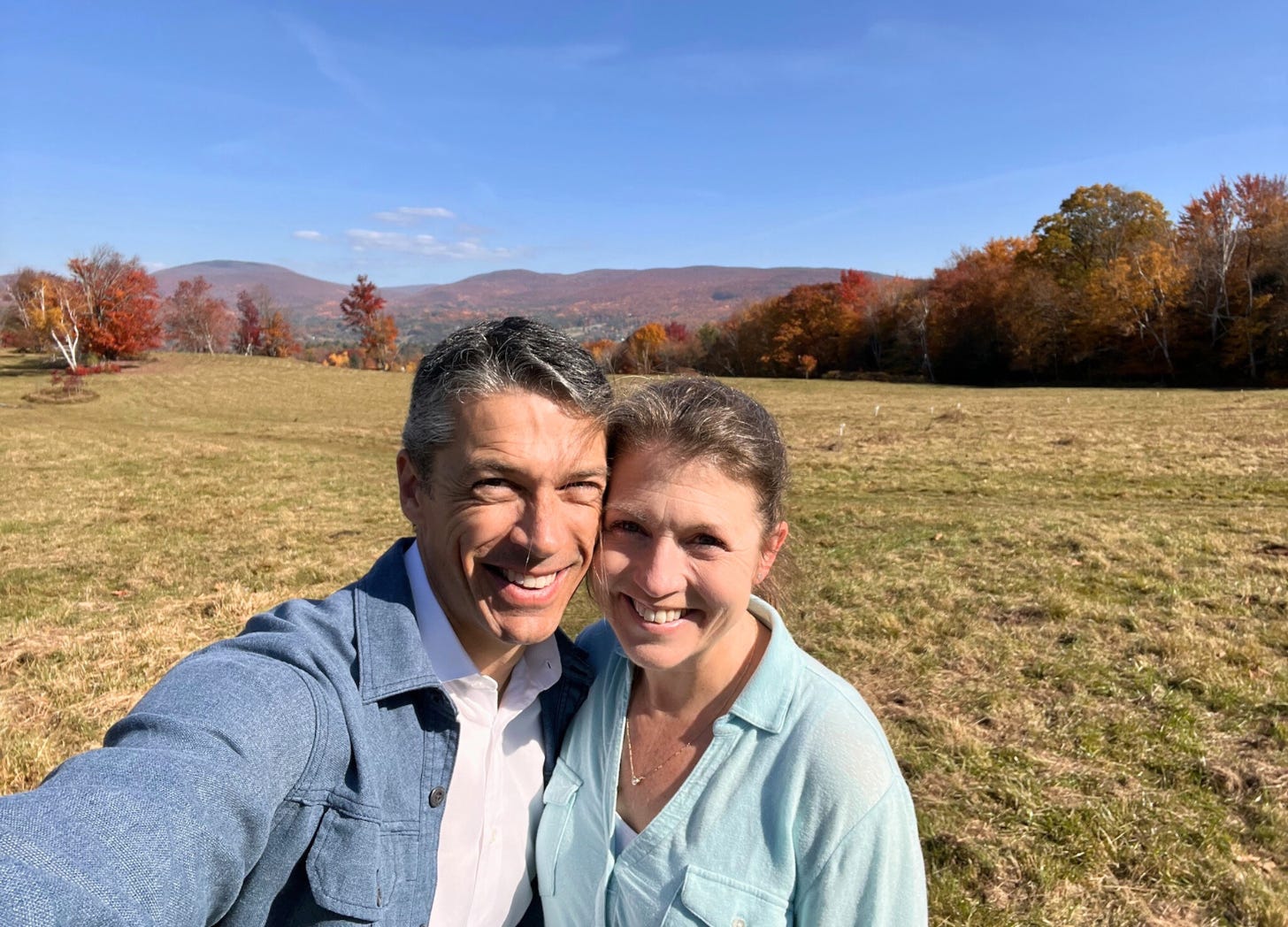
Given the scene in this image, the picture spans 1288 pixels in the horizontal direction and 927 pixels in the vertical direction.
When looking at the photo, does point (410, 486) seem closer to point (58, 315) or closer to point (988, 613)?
point (988, 613)

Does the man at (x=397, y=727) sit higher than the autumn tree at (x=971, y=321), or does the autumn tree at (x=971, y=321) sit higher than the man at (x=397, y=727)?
the autumn tree at (x=971, y=321)

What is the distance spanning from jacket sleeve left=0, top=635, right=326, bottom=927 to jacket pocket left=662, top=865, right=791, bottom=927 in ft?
2.97

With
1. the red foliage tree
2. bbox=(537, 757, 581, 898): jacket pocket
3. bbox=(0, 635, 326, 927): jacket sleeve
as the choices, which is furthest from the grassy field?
the red foliage tree

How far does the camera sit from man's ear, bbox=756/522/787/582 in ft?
7.11

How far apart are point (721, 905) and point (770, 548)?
94cm

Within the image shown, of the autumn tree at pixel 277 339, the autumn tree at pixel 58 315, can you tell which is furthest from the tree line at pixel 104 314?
the autumn tree at pixel 277 339

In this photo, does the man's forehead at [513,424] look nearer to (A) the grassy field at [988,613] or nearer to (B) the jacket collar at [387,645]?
(B) the jacket collar at [387,645]

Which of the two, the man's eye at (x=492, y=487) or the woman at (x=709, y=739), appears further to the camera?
the man's eye at (x=492, y=487)

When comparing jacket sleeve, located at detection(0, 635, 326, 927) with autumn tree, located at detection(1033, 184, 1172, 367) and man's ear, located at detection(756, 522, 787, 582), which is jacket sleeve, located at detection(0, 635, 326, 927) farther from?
autumn tree, located at detection(1033, 184, 1172, 367)

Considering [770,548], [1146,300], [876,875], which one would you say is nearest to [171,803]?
[876,875]

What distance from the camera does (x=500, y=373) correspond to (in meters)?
1.85

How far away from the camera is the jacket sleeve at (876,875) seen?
1.55 meters

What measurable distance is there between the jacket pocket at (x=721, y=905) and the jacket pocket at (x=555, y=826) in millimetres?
348

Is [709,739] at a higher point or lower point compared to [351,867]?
higher
